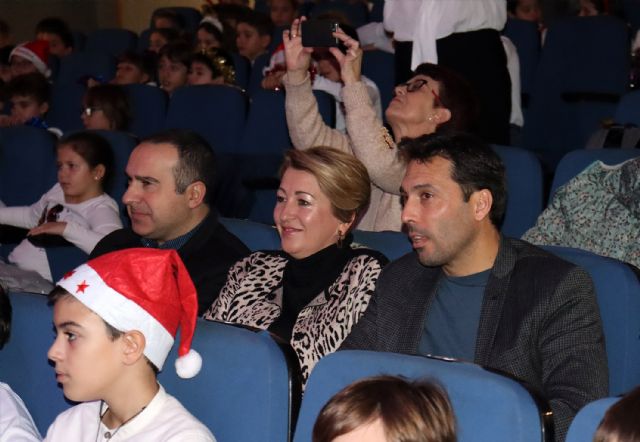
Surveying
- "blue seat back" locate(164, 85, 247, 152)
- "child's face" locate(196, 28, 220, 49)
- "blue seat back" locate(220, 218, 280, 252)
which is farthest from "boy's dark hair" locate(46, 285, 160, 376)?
"child's face" locate(196, 28, 220, 49)

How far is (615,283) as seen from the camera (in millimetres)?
2270

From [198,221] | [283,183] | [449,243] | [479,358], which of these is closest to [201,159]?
[198,221]

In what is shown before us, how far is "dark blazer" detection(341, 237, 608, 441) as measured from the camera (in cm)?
203

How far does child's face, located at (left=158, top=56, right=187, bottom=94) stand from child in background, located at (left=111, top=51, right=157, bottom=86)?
138 millimetres

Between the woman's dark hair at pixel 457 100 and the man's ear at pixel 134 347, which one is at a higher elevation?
the woman's dark hair at pixel 457 100

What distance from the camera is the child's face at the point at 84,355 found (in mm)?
2074

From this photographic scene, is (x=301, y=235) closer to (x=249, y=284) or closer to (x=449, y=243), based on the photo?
(x=249, y=284)

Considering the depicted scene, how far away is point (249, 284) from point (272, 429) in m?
0.81

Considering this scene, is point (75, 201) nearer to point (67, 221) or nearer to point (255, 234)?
point (67, 221)

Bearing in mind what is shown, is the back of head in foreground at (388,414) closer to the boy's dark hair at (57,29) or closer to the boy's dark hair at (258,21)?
the boy's dark hair at (258,21)

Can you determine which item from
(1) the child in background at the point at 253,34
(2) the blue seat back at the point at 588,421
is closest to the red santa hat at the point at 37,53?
(1) the child in background at the point at 253,34

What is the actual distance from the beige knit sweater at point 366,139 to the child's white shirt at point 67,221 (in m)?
0.87

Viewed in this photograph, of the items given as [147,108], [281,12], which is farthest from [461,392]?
[281,12]

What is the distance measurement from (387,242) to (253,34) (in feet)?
15.5
